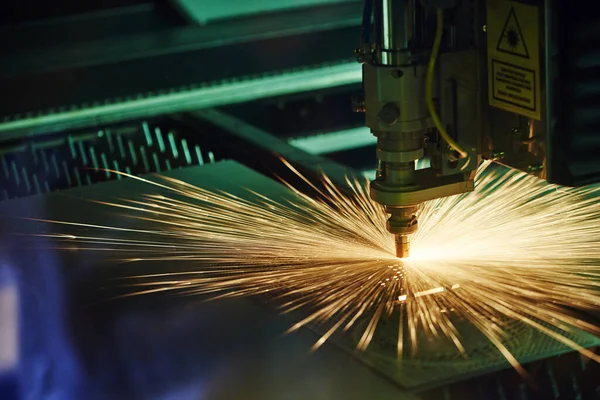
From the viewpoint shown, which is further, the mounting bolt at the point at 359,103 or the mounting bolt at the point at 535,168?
the mounting bolt at the point at 359,103

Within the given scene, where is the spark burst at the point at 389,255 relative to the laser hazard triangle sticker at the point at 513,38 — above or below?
below

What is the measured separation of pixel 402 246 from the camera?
1.93 metres

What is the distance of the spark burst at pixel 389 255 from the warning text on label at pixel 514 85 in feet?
1.10

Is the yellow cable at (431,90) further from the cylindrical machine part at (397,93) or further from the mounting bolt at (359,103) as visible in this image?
the mounting bolt at (359,103)

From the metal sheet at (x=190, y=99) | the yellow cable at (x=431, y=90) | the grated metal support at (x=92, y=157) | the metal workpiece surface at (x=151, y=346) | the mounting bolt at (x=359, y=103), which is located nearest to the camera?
the metal workpiece surface at (x=151, y=346)

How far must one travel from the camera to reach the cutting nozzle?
1919mm

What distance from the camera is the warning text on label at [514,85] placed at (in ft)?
5.27

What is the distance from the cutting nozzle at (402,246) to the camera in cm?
192

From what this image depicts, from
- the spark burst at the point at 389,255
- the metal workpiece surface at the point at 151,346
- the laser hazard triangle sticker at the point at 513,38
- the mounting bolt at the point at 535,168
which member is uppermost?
the laser hazard triangle sticker at the point at 513,38

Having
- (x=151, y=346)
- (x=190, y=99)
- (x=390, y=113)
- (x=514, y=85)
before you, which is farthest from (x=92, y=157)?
(x=514, y=85)

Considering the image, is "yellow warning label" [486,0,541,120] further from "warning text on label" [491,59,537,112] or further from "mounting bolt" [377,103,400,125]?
"mounting bolt" [377,103,400,125]

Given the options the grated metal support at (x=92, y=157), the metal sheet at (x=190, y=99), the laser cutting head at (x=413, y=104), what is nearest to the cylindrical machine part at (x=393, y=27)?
the laser cutting head at (x=413, y=104)

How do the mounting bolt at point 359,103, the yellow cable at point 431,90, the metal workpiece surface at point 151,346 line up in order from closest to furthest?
the metal workpiece surface at point 151,346 < the yellow cable at point 431,90 < the mounting bolt at point 359,103

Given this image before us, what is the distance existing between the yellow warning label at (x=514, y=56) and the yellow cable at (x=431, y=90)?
80 millimetres
